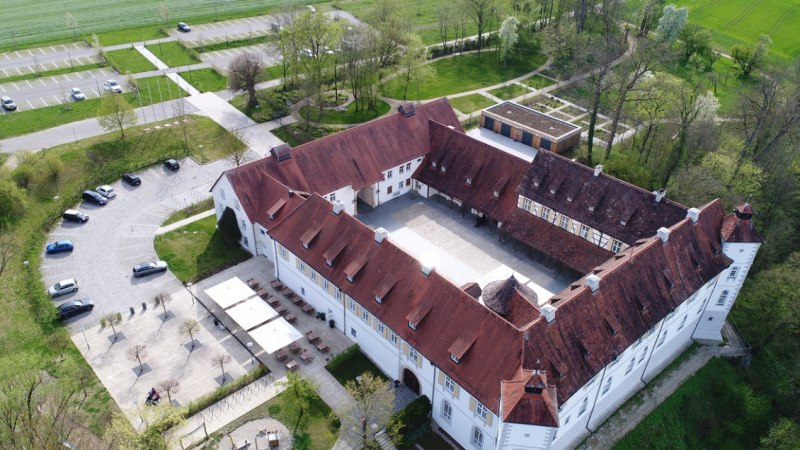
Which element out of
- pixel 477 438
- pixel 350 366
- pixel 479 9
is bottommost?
pixel 350 366

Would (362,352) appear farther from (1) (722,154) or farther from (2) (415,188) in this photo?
(1) (722,154)

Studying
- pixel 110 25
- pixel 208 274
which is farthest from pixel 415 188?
pixel 110 25

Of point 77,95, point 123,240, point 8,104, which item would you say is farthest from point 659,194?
point 8,104

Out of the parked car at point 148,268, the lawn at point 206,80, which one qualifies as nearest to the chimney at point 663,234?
the parked car at point 148,268

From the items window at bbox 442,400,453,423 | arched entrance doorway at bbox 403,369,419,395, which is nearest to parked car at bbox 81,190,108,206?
arched entrance doorway at bbox 403,369,419,395

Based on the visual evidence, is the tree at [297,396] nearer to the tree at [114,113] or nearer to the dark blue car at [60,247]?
the dark blue car at [60,247]

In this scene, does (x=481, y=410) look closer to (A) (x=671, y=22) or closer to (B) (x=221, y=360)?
(B) (x=221, y=360)
